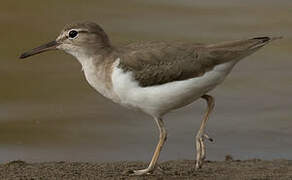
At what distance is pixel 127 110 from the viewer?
35.6 ft

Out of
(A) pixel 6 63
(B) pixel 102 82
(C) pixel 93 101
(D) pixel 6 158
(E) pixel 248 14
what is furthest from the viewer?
(E) pixel 248 14

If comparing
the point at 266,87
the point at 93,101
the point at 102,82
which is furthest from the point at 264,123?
the point at 102,82

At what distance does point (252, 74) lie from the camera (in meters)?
11.6

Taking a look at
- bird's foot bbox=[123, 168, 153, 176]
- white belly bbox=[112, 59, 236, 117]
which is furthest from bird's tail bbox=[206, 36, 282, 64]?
bird's foot bbox=[123, 168, 153, 176]

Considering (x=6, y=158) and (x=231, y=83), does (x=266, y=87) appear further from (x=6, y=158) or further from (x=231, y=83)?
(x=6, y=158)

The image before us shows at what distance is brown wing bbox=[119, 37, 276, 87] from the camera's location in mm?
7789

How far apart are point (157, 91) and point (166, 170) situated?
1024mm

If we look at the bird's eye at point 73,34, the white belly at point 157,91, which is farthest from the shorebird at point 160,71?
the bird's eye at point 73,34

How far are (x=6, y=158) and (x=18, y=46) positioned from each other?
3.07 meters

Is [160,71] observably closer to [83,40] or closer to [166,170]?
[83,40]

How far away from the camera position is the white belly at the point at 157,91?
771cm

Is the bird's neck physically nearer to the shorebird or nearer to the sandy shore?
the shorebird

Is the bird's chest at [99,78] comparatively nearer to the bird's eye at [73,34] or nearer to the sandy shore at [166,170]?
the bird's eye at [73,34]

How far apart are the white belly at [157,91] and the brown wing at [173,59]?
6cm
